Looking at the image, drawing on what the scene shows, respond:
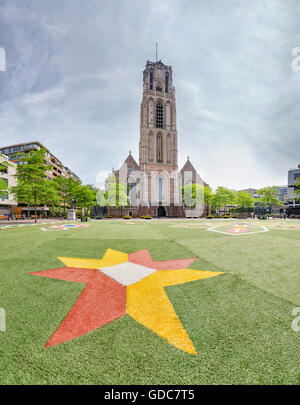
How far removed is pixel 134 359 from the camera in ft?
6.95

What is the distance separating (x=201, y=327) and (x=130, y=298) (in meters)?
1.59

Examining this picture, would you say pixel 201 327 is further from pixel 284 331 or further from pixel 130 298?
pixel 130 298

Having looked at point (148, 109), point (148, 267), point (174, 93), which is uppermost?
point (174, 93)

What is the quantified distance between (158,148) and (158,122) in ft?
33.7

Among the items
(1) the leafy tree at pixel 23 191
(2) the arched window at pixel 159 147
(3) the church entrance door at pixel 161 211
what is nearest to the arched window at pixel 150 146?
(2) the arched window at pixel 159 147

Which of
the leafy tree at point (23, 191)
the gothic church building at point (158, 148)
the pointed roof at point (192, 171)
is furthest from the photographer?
the pointed roof at point (192, 171)

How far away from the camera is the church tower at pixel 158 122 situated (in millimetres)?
58625

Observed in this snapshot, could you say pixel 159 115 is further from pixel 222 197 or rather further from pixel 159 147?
pixel 222 197

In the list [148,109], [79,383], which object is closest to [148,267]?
[79,383]

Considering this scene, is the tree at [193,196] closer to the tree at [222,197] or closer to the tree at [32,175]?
the tree at [222,197]

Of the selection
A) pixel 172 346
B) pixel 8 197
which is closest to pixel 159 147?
pixel 8 197

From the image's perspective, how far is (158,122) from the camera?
62438mm
